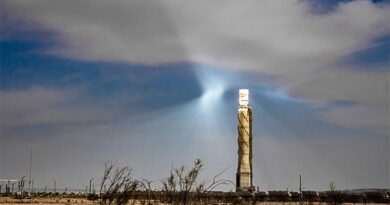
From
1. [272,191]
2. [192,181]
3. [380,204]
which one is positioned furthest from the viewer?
[272,191]

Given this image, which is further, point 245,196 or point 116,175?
point 245,196

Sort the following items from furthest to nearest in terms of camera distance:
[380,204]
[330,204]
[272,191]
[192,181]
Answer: [272,191]
[380,204]
[330,204]
[192,181]

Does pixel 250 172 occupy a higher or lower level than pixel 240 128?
lower

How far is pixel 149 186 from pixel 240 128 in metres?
81.4

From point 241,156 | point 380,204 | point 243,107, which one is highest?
point 243,107

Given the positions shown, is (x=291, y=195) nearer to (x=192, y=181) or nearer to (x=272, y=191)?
(x=272, y=191)

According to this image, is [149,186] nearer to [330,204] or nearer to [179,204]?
[179,204]

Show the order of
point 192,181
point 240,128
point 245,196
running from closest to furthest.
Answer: point 192,181
point 245,196
point 240,128

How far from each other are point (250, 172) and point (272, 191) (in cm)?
1135

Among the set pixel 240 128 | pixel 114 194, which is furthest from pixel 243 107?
pixel 114 194

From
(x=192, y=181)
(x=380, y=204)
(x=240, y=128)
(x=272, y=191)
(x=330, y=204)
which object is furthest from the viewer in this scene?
(x=240, y=128)

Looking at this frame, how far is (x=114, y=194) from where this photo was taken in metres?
27.4

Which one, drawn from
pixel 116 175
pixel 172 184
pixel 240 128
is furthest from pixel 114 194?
pixel 240 128

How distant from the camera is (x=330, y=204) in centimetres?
5262
